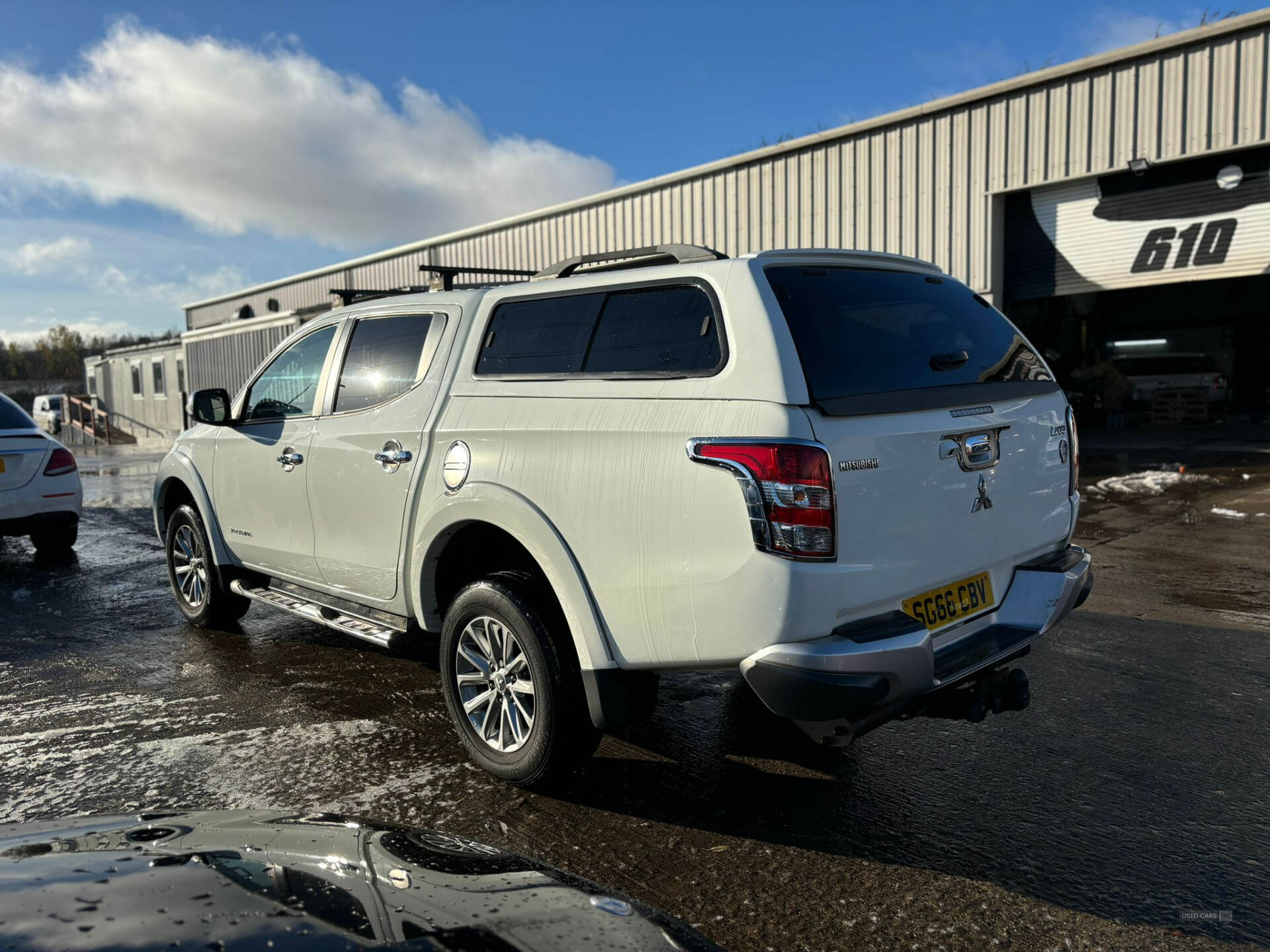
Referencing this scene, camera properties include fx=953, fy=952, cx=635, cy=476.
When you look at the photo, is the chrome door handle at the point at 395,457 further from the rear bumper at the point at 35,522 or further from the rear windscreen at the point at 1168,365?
the rear windscreen at the point at 1168,365

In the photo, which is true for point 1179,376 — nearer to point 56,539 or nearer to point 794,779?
point 794,779

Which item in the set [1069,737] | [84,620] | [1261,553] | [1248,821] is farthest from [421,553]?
[1261,553]

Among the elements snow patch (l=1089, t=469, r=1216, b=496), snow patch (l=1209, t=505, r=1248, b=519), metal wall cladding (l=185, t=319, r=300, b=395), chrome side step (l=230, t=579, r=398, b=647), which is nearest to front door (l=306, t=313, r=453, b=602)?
chrome side step (l=230, t=579, r=398, b=647)

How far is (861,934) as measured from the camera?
2.59 metres

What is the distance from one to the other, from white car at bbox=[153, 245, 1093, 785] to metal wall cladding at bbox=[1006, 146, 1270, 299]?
36.7 ft

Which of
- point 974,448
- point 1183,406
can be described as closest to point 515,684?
point 974,448

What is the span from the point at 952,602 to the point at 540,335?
5.99 feet

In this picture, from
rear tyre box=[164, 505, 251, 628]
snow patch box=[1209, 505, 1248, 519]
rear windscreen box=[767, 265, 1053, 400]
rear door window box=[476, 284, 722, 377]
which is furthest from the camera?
snow patch box=[1209, 505, 1248, 519]

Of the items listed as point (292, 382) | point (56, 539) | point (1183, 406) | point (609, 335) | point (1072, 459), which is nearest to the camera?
point (609, 335)

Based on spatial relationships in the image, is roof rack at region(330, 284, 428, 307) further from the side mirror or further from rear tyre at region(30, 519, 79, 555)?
rear tyre at region(30, 519, 79, 555)

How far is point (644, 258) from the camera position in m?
4.07

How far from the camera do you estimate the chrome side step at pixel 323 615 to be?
13.8 feet

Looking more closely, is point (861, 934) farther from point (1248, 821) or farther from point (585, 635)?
point (1248, 821)

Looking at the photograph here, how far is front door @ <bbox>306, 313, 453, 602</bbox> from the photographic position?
409cm
